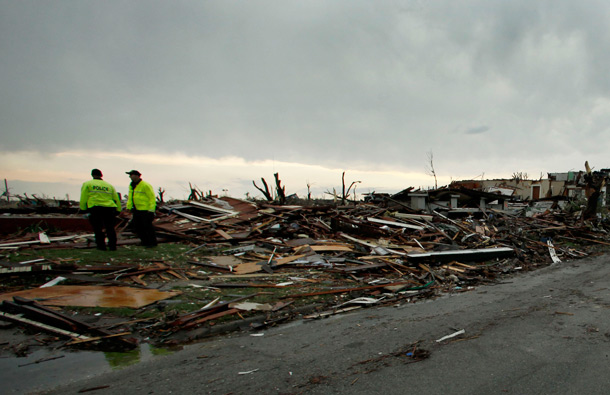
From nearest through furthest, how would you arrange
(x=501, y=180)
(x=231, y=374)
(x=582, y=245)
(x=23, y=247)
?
(x=231, y=374) < (x=23, y=247) < (x=582, y=245) < (x=501, y=180)

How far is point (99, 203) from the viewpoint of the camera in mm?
7676

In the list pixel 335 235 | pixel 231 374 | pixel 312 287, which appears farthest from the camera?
pixel 335 235

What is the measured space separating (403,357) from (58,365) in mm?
3303

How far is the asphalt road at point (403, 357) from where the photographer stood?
9.83ft

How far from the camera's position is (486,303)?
18.5ft

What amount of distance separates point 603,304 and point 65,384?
690 centimetres

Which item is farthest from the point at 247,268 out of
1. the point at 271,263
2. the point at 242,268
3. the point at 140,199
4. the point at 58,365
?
the point at 58,365

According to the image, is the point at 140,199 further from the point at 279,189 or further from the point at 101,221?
the point at 279,189

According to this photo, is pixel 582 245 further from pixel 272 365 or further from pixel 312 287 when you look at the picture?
pixel 272 365

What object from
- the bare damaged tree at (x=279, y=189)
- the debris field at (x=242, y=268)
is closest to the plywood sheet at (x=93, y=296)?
the debris field at (x=242, y=268)

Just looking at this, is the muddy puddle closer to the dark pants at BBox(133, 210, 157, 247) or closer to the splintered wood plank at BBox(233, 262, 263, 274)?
the splintered wood plank at BBox(233, 262, 263, 274)

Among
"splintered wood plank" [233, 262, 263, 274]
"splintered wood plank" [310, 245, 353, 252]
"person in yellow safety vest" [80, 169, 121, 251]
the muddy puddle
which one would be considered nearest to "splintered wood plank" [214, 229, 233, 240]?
"splintered wood plank" [233, 262, 263, 274]

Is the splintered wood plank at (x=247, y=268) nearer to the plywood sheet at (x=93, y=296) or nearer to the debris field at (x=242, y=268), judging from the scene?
the debris field at (x=242, y=268)

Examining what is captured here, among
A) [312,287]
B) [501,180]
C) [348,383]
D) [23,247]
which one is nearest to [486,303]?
[312,287]
